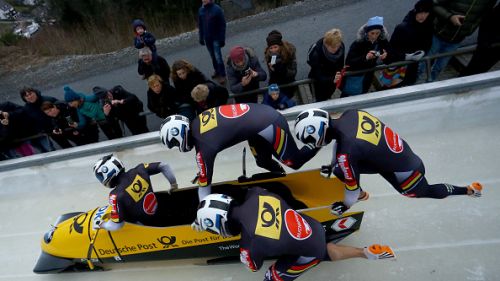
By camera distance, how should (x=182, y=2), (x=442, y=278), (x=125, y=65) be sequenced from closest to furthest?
(x=442, y=278), (x=125, y=65), (x=182, y=2)

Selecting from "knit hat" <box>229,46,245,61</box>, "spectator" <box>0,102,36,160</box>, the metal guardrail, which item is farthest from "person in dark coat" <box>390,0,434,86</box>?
"spectator" <box>0,102,36,160</box>

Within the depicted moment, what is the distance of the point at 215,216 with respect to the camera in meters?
2.21

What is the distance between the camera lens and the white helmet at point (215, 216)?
2.21 metres

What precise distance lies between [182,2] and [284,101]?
10.3 meters

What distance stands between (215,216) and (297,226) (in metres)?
0.50

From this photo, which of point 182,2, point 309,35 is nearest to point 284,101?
point 309,35

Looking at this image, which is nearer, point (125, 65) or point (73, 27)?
point (125, 65)

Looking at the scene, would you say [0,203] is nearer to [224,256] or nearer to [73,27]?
[224,256]

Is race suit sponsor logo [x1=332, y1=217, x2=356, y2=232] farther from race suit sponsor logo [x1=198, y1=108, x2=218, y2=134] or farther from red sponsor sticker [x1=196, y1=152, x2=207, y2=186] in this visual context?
race suit sponsor logo [x1=198, y1=108, x2=218, y2=134]

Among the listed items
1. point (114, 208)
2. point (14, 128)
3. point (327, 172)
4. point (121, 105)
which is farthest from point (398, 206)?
point (14, 128)

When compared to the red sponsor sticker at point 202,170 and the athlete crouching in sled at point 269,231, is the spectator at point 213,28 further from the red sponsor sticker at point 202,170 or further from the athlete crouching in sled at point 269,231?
the athlete crouching in sled at point 269,231

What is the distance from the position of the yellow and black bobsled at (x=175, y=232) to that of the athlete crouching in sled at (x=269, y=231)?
1.14 feet

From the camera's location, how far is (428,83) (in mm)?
3449

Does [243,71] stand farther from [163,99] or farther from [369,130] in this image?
[369,130]
